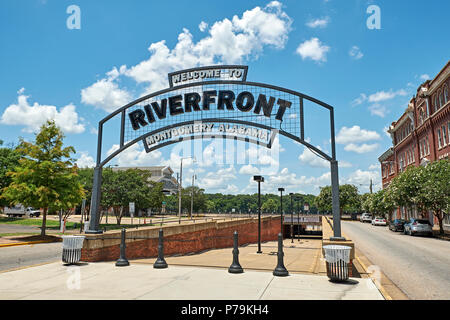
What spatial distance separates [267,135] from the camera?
38.1 feet

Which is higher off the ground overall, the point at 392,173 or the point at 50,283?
the point at 392,173

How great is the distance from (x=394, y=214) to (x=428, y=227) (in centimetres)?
3392

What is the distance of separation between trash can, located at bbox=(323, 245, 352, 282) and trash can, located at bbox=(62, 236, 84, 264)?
7004mm

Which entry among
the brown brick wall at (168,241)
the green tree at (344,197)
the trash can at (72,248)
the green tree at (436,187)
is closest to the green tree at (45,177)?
the brown brick wall at (168,241)

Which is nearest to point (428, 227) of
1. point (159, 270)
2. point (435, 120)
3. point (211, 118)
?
point (435, 120)

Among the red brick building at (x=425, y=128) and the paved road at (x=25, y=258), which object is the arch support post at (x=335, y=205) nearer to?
the paved road at (x=25, y=258)

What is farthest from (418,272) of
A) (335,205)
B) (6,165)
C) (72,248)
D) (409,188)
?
(6,165)

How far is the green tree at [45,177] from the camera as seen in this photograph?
20875 mm

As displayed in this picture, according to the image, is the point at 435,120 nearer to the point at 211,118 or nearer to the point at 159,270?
the point at 211,118

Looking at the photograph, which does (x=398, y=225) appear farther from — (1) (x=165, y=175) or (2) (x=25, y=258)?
(1) (x=165, y=175)

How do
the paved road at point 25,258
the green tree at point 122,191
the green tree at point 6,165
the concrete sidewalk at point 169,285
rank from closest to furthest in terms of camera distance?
the concrete sidewalk at point 169,285 < the paved road at point 25,258 < the green tree at point 122,191 < the green tree at point 6,165

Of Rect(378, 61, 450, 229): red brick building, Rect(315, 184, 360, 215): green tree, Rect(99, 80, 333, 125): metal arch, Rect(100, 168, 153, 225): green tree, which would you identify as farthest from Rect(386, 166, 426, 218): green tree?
Rect(315, 184, 360, 215): green tree

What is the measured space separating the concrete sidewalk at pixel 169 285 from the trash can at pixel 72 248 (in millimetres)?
623

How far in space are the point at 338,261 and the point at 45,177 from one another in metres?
20.1
